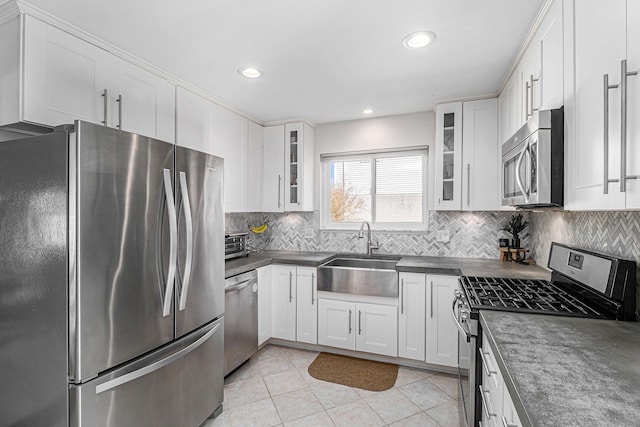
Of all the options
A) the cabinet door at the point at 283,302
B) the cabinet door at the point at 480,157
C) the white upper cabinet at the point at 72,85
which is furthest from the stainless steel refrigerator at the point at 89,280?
the cabinet door at the point at 480,157

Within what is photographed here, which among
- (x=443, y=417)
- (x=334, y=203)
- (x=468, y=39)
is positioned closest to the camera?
(x=468, y=39)

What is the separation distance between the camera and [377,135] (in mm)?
3580

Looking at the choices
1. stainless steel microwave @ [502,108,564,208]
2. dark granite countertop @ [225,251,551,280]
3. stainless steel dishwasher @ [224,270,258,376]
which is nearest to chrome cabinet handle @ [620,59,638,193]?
stainless steel microwave @ [502,108,564,208]

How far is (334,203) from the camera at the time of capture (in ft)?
12.6

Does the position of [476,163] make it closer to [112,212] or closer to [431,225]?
[431,225]

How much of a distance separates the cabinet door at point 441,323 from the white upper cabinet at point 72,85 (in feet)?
8.14

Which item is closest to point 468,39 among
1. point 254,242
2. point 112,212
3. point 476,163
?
point 476,163

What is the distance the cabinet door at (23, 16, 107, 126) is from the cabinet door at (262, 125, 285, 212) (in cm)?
188

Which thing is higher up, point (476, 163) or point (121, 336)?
point (476, 163)

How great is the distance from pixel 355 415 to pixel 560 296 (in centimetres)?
146

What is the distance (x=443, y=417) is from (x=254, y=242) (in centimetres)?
263

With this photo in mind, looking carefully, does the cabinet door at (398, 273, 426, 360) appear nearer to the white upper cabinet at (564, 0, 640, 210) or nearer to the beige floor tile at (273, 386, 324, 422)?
the beige floor tile at (273, 386, 324, 422)

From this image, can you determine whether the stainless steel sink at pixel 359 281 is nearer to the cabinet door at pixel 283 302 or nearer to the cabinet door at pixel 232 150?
the cabinet door at pixel 283 302

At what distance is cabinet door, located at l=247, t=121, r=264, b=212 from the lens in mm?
3477
